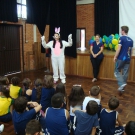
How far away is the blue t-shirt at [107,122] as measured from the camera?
211 centimetres

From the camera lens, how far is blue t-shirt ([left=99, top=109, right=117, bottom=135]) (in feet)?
6.93

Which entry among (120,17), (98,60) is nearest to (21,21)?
(98,60)

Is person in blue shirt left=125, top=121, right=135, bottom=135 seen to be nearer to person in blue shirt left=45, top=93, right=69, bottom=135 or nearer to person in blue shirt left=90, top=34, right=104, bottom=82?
person in blue shirt left=45, top=93, right=69, bottom=135

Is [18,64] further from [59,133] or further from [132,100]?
[59,133]

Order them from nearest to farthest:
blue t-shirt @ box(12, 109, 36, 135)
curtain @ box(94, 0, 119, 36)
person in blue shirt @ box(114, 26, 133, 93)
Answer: blue t-shirt @ box(12, 109, 36, 135) → person in blue shirt @ box(114, 26, 133, 93) → curtain @ box(94, 0, 119, 36)

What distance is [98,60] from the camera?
5.35 m

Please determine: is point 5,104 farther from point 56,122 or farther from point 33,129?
point 33,129

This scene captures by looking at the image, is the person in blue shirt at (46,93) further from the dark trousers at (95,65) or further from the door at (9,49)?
the door at (9,49)

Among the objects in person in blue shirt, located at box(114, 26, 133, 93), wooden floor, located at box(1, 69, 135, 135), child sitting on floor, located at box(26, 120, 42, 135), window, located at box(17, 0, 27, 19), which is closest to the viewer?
child sitting on floor, located at box(26, 120, 42, 135)

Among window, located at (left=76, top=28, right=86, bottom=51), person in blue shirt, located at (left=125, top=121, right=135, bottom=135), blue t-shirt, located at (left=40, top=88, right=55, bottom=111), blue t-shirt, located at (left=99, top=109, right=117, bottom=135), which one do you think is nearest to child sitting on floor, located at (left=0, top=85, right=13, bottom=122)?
blue t-shirt, located at (left=40, top=88, right=55, bottom=111)

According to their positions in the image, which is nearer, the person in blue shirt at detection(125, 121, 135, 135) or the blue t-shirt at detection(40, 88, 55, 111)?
the person in blue shirt at detection(125, 121, 135, 135)

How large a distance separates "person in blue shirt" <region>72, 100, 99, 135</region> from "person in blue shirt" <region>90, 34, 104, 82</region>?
3387 millimetres

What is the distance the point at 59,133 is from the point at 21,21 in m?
5.40

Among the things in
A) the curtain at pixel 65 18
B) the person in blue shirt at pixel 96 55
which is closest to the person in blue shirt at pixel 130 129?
the person in blue shirt at pixel 96 55
